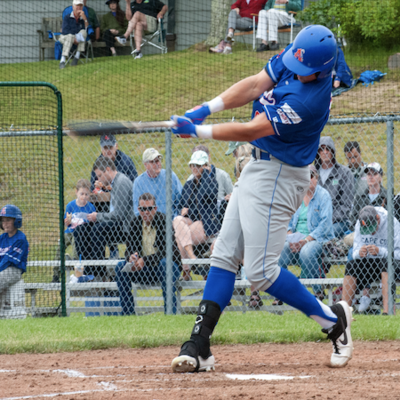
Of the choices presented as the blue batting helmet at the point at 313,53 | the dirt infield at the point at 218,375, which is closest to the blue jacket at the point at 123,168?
the dirt infield at the point at 218,375

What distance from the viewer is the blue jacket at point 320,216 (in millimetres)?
6820

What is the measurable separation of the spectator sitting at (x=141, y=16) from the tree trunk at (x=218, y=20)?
4.79 feet

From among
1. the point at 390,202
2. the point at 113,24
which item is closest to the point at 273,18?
the point at 113,24

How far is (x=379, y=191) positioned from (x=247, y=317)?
212cm

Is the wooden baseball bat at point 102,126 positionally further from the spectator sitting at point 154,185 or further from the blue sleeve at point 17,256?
the blue sleeve at point 17,256

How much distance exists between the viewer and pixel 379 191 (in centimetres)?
707

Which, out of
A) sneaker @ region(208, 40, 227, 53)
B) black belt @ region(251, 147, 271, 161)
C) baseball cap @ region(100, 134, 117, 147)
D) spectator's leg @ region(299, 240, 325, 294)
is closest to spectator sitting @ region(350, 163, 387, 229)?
spectator's leg @ region(299, 240, 325, 294)

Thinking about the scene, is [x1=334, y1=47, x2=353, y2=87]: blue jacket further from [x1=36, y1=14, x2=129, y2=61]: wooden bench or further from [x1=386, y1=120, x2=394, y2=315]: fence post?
[x1=36, y1=14, x2=129, y2=61]: wooden bench

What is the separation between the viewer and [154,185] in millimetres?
7297

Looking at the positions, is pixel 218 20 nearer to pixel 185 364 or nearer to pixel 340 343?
pixel 340 343

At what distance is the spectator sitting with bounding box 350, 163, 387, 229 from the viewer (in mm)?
6996

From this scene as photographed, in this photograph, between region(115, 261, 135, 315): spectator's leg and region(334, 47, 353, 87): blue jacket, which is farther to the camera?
region(334, 47, 353, 87): blue jacket

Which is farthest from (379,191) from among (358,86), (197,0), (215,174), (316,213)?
(197,0)

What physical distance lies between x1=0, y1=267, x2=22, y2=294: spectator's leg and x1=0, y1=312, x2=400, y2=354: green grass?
82cm
